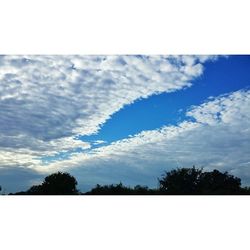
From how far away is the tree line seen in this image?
23.3 feet

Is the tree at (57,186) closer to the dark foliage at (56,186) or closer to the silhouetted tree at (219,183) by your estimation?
the dark foliage at (56,186)

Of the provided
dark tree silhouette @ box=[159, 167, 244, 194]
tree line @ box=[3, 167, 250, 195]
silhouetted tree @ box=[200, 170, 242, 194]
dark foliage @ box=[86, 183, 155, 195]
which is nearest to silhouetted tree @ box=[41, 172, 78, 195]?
tree line @ box=[3, 167, 250, 195]

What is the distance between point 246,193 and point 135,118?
2.27 meters

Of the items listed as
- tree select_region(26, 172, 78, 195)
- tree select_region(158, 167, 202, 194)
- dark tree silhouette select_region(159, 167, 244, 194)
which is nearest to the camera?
tree select_region(26, 172, 78, 195)

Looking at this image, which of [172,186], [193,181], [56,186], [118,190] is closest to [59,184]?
[56,186]

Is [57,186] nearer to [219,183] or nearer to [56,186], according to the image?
[56,186]

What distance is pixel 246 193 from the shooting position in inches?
280

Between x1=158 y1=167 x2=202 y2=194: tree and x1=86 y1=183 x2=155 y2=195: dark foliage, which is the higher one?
Answer: x1=158 y1=167 x2=202 y2=194: tree

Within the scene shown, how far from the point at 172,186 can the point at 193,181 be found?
42 centimetres

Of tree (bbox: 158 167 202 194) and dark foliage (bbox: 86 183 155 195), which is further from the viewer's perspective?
tree (bbox: 158 167 202 194)

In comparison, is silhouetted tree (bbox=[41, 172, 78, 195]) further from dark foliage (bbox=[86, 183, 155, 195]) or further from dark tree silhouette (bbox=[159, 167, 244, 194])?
dark tree silhouette (bbox=[159, 167, 244, 194])
